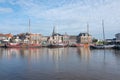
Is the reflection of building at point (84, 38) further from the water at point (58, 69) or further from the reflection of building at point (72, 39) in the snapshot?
the water at point (58, 69)

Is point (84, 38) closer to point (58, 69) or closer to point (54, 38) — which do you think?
point (54, 38)

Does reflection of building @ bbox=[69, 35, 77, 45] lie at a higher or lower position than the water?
higher

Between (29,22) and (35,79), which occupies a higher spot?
(29,22)

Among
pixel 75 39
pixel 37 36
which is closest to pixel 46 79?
pixel 37 36

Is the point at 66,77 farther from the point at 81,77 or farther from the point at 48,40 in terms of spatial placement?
the point at 48,40

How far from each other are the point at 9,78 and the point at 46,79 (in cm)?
362

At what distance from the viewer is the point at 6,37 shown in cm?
15150

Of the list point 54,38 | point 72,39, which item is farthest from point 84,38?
point 54,38

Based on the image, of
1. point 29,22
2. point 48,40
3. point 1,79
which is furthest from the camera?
point 48,40

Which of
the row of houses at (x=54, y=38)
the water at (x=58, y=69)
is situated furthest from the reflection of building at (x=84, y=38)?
the water at (x=58, y=69)

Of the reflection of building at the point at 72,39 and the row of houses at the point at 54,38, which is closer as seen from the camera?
the row of houses at the point at 54,38

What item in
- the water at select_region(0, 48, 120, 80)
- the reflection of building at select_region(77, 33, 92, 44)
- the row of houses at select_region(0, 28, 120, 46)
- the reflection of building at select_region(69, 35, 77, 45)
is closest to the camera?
the water at select_region(0, 48, 120, 80)

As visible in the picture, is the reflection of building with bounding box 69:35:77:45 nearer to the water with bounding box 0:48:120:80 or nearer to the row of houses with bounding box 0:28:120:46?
the row of houses with bounding box 0:28:120:46

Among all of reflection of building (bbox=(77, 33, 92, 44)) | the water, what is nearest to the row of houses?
reflection of building (bbox=(77, 33, 92, 44))
